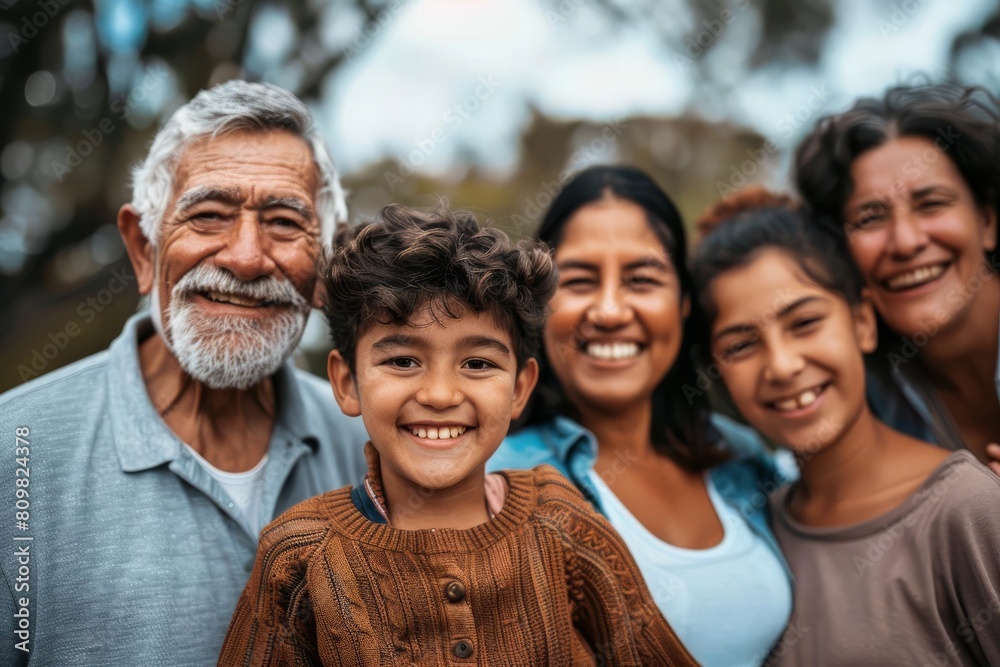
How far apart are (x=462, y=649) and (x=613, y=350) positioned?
1.34 m

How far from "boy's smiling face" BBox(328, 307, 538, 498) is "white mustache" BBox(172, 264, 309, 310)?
2.20 feet

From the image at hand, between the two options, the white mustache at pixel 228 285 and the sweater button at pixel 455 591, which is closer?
the sweater button at pixel 455 591

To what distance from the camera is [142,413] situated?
2.80 metres

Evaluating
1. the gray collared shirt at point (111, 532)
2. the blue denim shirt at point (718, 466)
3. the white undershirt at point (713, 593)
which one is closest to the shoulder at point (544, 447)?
the blue denim shirt at point (718, 466)

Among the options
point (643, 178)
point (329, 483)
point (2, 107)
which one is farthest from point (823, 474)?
point (2, 107)

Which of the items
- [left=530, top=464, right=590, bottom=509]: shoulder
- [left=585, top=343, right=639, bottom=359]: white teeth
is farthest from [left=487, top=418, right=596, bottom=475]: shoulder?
[left=530, top=464, right=590, bottom=509]: shoulder

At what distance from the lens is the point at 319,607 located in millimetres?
2086

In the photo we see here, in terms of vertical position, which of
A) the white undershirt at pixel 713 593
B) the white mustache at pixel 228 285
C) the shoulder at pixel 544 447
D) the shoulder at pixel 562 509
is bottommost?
the white undershirt at pixel 713 593

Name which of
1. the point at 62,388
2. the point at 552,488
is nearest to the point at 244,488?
the point at 62,388

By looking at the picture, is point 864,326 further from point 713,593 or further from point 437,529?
point 437,529

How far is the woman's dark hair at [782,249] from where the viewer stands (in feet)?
10.4

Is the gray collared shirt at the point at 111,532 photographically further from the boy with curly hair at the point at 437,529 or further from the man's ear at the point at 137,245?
the boy with curly hair at the point at 437,529

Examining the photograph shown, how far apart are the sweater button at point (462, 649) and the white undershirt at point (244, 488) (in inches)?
39.1

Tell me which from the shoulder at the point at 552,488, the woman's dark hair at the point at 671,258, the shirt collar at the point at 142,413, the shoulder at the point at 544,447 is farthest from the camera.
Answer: the woman's dark hair at the point at 671,258
